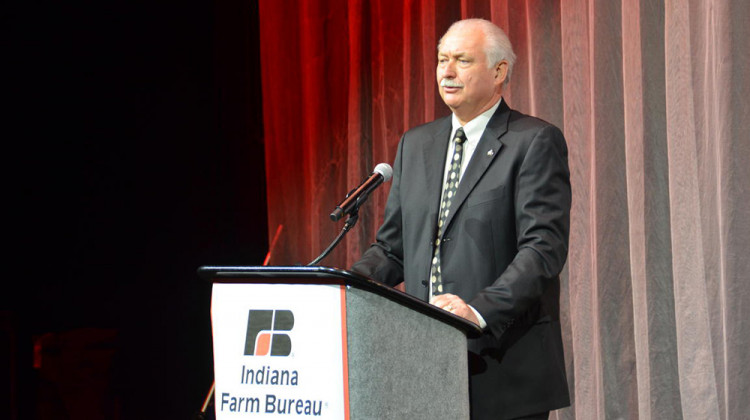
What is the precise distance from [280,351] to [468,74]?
37.3 inches

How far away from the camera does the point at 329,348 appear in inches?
57.2

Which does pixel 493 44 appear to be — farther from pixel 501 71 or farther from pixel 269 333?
pixel 269 333

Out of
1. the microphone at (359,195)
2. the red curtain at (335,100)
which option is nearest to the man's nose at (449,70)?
the microphone at (359,195)

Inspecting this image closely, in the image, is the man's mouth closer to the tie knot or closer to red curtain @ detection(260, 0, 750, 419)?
the tie knot

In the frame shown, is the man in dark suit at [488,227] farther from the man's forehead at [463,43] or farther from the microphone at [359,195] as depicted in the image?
the microphone at [359,195]

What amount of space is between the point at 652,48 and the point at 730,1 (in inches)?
11.8

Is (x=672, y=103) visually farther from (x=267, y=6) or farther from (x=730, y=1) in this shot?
(x=267, y=6)

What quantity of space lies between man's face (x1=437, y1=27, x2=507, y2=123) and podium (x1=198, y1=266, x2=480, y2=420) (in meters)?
0.74

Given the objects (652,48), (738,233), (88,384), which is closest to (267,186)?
(88,384)

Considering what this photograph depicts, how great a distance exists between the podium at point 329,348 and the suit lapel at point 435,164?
552mm

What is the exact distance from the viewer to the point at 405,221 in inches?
86.3

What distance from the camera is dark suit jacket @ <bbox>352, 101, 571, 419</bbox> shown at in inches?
74.3

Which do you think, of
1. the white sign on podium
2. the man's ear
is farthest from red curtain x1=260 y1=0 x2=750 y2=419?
the white sign on podium

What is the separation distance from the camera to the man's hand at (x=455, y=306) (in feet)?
5.59
